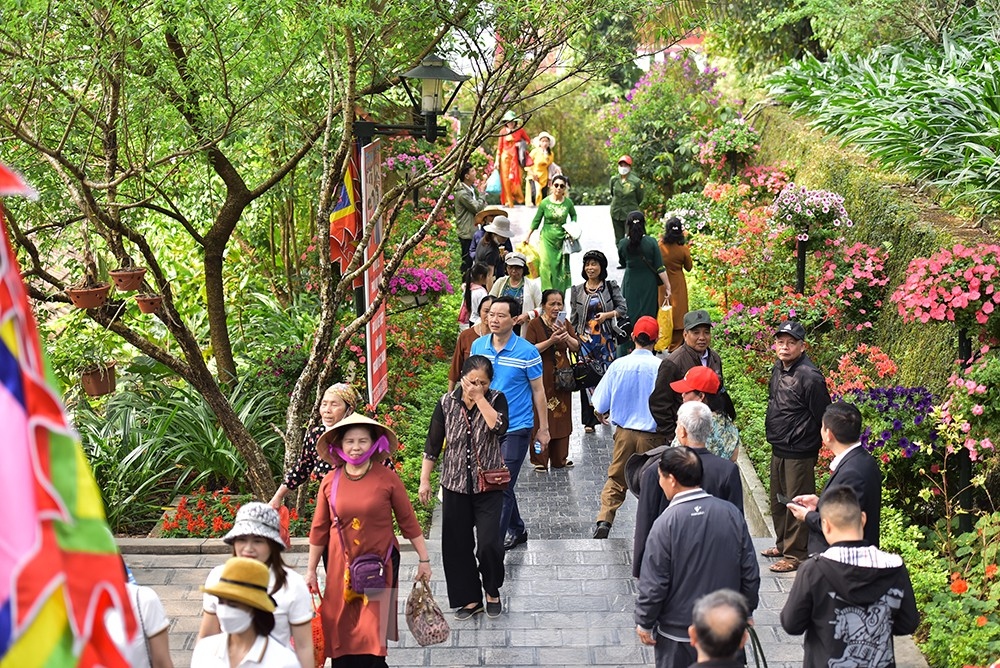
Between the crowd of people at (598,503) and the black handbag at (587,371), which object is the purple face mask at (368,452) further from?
the black handbag at (587,371)

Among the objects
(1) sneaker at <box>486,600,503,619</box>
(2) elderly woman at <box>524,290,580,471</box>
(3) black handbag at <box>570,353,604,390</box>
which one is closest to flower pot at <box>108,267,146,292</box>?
(2) elderly woman at <box>524,290,580,471</box>

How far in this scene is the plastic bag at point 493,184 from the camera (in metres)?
23.3

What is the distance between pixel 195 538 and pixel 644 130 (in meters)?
14.9

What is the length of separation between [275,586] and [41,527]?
311 cm

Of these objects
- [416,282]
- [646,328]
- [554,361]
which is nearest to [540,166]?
[416,282]

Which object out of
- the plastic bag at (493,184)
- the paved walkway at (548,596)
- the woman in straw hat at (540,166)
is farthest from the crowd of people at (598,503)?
the plastic bag at (493,184)

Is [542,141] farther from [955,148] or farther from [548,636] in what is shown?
[548,636]

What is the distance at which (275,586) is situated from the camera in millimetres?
4910

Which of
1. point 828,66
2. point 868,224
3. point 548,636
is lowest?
point 548,636

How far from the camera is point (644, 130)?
22188 mm

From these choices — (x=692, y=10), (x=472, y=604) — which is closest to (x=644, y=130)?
(x=692, y=10)

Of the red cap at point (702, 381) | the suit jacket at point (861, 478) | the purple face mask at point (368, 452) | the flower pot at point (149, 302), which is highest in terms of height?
the flower pot at point (149, 302)

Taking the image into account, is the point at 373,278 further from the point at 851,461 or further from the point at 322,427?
the point at 851,461

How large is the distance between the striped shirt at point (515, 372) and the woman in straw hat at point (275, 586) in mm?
3371
